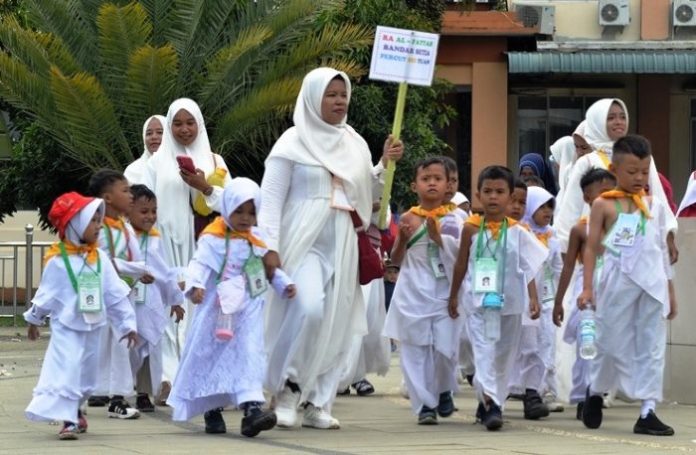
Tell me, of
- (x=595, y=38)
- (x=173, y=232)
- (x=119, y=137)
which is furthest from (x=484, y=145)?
(x=173, y=232)

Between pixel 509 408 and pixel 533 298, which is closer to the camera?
pixel 533 298

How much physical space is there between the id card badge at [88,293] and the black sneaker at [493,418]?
2.29 metres

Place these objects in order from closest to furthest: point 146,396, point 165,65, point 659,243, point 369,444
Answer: point 369,444, point 659,243, point 146,396, point 165,65

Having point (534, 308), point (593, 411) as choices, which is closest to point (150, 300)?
point (534, 308)

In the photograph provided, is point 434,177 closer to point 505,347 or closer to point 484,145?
point 505,347

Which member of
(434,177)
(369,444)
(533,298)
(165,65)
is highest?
(165,65)

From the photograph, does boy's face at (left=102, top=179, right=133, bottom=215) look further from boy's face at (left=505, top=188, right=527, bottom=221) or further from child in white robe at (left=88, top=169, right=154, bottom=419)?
boy's face at (left=505, top=188, right=527, bottom=221)

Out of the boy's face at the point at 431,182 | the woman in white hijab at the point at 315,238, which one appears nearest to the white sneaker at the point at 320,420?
the woman in white hijab at the point at 315,238

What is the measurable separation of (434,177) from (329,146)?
2.20 ft

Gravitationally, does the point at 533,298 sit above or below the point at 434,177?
below

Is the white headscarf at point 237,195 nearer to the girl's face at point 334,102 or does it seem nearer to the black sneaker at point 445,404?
the girl's face at point 334,102

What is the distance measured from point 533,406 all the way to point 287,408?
175 centimetres

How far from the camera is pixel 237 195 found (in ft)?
35.0

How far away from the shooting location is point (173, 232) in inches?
525
